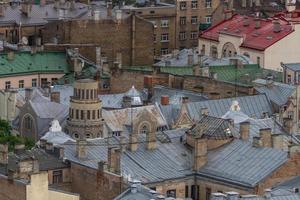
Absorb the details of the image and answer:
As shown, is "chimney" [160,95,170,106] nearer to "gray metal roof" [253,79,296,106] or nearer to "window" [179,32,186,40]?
"gray metal roof" [253,79,296,106]

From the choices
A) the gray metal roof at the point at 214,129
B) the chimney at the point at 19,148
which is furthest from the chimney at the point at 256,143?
the chimney at the point at 19,148

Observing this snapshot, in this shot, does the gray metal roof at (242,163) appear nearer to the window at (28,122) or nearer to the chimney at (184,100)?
the chimney at (184,100)

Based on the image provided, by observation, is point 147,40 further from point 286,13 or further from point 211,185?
point 211,185

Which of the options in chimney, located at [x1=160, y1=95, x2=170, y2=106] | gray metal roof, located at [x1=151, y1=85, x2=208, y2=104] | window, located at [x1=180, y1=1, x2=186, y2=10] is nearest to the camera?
chimney, located at [x1=160, y1=95, x2=170, y2=106]

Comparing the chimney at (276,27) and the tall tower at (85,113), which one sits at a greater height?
the chimney at (276,27)

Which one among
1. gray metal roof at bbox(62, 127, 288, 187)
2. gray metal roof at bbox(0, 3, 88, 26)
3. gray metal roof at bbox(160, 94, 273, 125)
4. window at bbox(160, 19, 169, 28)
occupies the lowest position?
window at bbox(160, 19, 169, 28)

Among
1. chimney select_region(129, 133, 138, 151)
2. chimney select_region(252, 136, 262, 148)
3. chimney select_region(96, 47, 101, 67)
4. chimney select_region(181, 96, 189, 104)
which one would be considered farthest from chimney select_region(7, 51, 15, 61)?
chimney select_region(252, 136, 262, 148)
